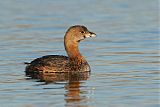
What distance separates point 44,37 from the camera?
2439 centimetres

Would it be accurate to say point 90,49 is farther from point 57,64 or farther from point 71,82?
point 71,82

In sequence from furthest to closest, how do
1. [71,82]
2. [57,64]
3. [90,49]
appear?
[90,49] → [57,64] → [71,82]

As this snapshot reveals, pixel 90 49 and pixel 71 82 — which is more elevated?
pixel 90 49

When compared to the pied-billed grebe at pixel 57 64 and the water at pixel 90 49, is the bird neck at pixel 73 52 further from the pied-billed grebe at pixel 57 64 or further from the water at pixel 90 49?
the water at pixel 90 49

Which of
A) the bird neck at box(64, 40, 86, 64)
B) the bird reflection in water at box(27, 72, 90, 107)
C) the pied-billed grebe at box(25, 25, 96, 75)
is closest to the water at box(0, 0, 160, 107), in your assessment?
the bird reflection in water at box(27, 72, 90, 107)

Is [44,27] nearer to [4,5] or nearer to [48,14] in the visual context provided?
[48,14]

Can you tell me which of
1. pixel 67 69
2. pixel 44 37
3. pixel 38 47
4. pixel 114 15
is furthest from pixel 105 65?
pixel 114 15

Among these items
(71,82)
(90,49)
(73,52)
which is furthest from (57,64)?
(90,49)

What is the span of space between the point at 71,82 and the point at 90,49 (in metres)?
5.11

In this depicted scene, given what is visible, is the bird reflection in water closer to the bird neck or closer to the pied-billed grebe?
the pied-billed grebe

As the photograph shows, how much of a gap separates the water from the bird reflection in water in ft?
0.07

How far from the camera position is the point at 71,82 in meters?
16.7

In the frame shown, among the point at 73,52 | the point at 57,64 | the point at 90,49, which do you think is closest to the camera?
the point at 57,64

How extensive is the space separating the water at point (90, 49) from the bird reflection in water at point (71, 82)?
0.07 ft
